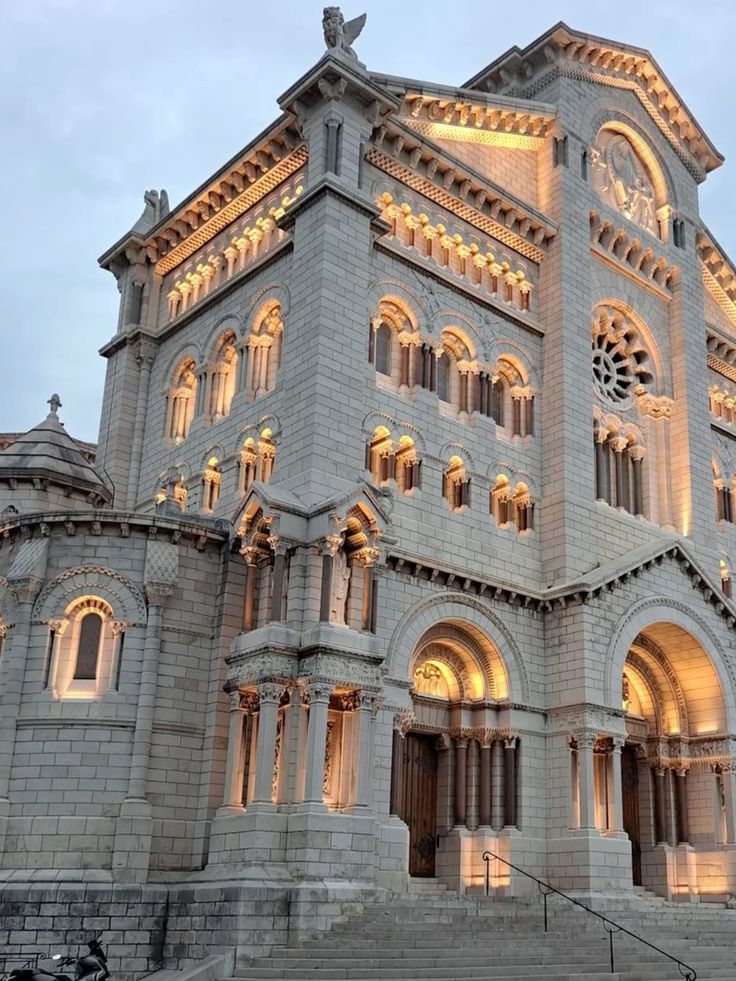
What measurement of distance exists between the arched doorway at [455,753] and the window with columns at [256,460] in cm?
592

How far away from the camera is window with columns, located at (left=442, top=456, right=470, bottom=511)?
98.4 feet

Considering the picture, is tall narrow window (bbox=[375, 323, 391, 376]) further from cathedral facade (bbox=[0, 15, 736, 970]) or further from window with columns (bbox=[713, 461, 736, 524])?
window with columns (bbox=[713, 461, 736, 524])

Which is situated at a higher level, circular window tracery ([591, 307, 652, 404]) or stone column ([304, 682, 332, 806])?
circular window tracery ([591, 307, 652, 404])

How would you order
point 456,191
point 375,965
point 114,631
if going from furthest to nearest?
point 456,191 < point 114,631 < point 375,965

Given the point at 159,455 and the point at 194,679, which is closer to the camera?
the point at 194,679

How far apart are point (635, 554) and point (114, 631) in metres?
14.6

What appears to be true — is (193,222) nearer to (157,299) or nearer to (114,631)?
(157,299)

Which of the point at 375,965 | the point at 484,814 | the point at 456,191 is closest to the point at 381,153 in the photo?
the point at 456,191

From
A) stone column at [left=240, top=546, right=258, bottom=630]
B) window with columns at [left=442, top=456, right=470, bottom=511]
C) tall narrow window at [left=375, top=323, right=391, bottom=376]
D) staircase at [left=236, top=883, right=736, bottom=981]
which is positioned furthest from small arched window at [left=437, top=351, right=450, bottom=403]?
staircase at [left=236, top=883, right=736, bottom=981]

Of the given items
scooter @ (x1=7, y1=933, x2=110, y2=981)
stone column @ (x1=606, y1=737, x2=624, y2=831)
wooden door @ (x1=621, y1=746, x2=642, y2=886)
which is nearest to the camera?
scooter @ (x1=7, y1=933, x2=110, y2=981)

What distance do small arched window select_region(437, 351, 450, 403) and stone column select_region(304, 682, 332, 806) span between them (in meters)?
10.8

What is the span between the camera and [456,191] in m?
32.8

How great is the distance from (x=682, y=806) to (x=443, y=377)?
46.5ft

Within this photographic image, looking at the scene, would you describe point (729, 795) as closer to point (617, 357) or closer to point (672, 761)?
point (672, 761)
